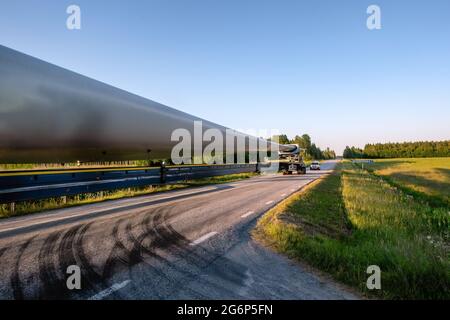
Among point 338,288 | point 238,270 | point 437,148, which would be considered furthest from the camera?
point 437,148

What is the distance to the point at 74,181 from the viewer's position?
9.28 metres

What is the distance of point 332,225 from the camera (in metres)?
6.15

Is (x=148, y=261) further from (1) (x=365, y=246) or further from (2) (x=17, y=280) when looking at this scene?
(1) (x=365, y=246)

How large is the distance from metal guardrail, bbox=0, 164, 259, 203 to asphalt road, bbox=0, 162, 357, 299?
1.49 metres

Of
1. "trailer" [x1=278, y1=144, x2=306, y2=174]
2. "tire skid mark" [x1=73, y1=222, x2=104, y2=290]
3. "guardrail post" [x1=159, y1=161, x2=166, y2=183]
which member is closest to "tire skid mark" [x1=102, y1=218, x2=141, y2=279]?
"tire skid mark" [x1=73, y1=222, x2=104, y2=290]

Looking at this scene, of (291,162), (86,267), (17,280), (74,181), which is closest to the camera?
(17,280)

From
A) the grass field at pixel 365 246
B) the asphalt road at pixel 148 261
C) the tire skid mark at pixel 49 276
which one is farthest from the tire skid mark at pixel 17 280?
the grass field at pixel 365 246

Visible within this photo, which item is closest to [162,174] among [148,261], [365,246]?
[148,261]

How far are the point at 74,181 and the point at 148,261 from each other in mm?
7109

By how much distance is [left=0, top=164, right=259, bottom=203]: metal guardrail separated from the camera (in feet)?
24.7

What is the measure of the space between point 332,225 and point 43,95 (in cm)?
628

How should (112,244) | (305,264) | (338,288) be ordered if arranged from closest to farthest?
(338,288), (305,264), (112,244)
